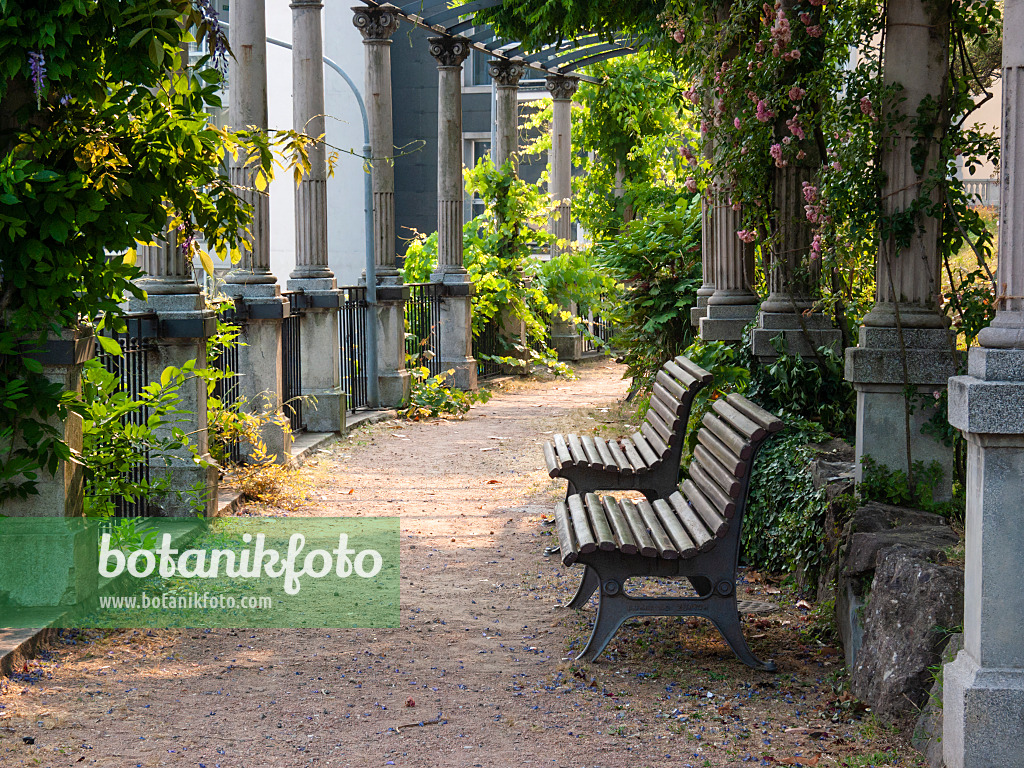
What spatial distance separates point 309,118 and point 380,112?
2.87 meters

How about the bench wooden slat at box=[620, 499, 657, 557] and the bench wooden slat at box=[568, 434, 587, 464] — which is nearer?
the bench wooden slat at box=[620, 499, 657, 557]

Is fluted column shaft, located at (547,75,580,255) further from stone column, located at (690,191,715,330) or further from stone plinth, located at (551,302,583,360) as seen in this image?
stone column, located at (690,191,715,330)

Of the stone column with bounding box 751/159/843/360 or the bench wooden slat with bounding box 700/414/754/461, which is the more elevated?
the stone column with bounding box 751/159/843/360

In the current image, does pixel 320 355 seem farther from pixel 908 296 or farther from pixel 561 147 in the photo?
pixel 561 147

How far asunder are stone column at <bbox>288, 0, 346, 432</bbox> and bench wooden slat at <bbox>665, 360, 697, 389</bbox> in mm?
4670

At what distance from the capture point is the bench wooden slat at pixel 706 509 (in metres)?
4.68

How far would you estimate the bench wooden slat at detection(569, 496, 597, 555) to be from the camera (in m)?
4.61

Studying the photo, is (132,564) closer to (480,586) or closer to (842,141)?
(480,586)

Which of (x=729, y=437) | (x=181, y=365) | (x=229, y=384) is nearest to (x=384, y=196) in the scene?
(x=229, y=384)

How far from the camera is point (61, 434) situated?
5246mm

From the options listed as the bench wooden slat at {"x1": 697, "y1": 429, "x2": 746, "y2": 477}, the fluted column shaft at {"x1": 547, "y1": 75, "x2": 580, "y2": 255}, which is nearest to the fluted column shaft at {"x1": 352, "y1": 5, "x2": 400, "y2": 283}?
the fluted column shaft at {"x1": 547, "y1": 75, "x2": 580, "y2": 255}

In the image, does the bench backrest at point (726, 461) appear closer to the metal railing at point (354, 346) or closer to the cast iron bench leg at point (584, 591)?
the cast iron bench leg at point (584, 591)

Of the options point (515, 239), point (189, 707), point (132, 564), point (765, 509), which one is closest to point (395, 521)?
point (132, 564)

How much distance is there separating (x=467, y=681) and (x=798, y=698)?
1.36 meters
